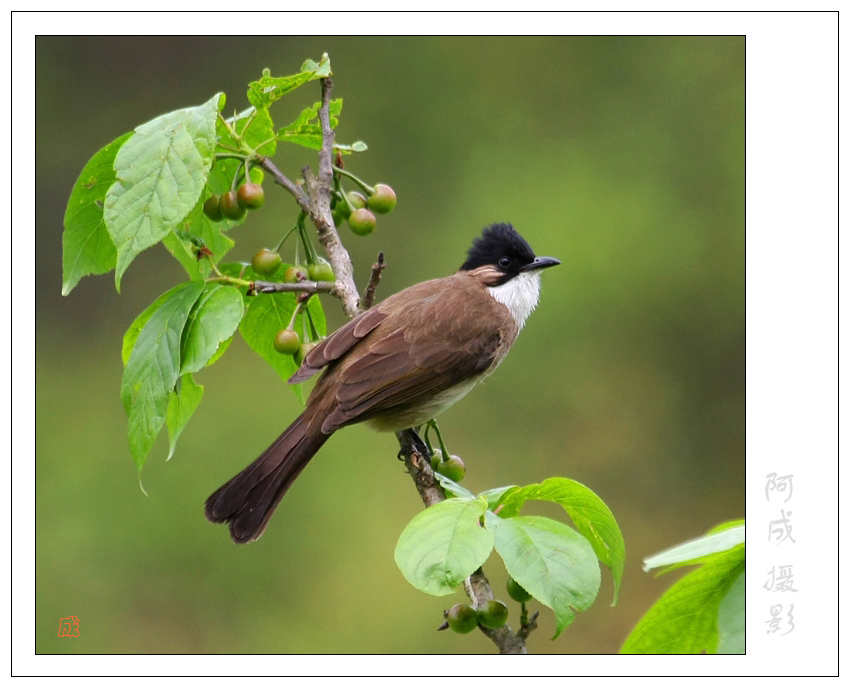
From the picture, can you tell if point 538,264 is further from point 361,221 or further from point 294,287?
point 294,287

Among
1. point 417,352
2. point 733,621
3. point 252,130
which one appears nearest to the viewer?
point 733,621

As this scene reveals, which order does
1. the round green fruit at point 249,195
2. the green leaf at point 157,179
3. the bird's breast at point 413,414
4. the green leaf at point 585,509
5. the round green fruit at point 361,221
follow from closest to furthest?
the green leaf at point 585,509 → the green leaf at point 157,179 → the round green fruit at point 249,195 → the round green fruit at point 361,221 → the bird's breast at point 413,414

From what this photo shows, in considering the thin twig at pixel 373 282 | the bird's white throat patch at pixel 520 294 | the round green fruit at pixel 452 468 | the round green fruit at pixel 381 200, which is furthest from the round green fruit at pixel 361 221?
the bird's white throat patch at pixel 520 294

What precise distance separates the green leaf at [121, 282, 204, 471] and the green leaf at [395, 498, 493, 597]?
0.72 metres

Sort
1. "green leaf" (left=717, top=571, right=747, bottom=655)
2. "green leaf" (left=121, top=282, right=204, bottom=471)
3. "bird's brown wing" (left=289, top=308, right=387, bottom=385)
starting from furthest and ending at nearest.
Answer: "bird's brown wing" (left=289, top=308, right=387, bottom=385) → "green leaf" (left=121, top=282, right=204, bottom=471) → "green leaf" (left=717, top=571, right=747, bottom=655)

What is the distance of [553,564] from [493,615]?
0.32m

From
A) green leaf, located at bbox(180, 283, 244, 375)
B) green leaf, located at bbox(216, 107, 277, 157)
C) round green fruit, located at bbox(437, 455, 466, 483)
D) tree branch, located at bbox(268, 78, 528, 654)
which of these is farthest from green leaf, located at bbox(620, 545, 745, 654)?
green leaf, located at bbox(216, 107, 277, 157)

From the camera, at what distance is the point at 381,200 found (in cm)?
270

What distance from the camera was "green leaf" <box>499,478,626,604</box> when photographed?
70.7 inches

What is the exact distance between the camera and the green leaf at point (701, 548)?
5.26 ft

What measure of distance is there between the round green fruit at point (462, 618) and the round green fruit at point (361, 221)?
1.15m

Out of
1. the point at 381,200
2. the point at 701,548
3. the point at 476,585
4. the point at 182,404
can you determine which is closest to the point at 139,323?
the point at 182,404

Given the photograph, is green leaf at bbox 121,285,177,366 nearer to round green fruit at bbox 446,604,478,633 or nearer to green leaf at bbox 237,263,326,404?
green leaf at bbox 237,263,326,404

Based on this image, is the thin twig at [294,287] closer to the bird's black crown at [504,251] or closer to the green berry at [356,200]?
the green berry at [356,200]
